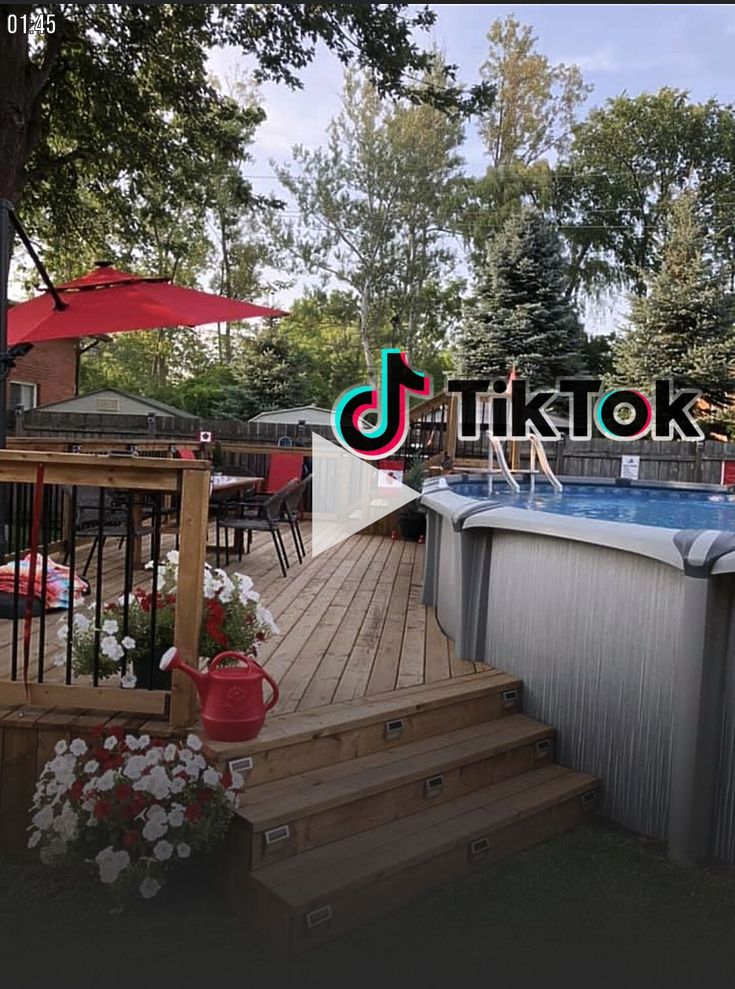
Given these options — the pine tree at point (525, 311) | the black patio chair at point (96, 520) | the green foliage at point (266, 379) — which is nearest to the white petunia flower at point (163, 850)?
the black patio chair at point (96, 520)

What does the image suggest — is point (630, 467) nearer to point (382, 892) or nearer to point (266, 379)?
point (266, 379)

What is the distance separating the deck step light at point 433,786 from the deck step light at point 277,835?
58 centimetres

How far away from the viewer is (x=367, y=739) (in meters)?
2.71

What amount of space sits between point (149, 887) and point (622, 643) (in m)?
1.82

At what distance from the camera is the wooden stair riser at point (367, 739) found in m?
2.45

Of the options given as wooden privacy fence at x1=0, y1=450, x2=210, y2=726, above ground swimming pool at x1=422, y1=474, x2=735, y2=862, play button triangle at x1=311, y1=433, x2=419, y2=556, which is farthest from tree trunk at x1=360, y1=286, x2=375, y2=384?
wooden privacy fence at x1=0, y1=450, x2=210, y2=726

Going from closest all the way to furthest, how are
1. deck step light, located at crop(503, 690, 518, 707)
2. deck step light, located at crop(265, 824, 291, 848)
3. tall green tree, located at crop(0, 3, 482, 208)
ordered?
deck step light, located at crop(265, 824, 291, 848) < deck step light, located at crop(503, 690, 518, 707) < tall green tree, located at crop(0, 3, 482, 208)

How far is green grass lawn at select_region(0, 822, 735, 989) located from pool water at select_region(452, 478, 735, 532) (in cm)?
307

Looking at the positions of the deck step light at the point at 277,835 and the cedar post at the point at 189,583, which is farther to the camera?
the cedar post at the point at 189,583

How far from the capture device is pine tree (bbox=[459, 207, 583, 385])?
1670 cm

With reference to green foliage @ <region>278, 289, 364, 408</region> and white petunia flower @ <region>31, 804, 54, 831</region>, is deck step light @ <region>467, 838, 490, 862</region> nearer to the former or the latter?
white petunia flower @ <region>31, 804, 54, 831</region>

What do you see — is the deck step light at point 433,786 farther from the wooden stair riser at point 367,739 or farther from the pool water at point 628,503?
the pool water at point 628,503

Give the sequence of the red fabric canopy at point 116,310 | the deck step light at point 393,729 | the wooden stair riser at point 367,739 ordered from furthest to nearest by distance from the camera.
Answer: the red fabric canopy at point 116,310, the deck step light at point 393,729, the wooden stair riser at point 367,739

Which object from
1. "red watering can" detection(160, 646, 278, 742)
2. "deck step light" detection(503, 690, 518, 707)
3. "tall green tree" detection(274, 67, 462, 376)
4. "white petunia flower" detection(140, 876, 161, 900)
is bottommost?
"white petunia flower" detection(140, 876, 161, 900)
